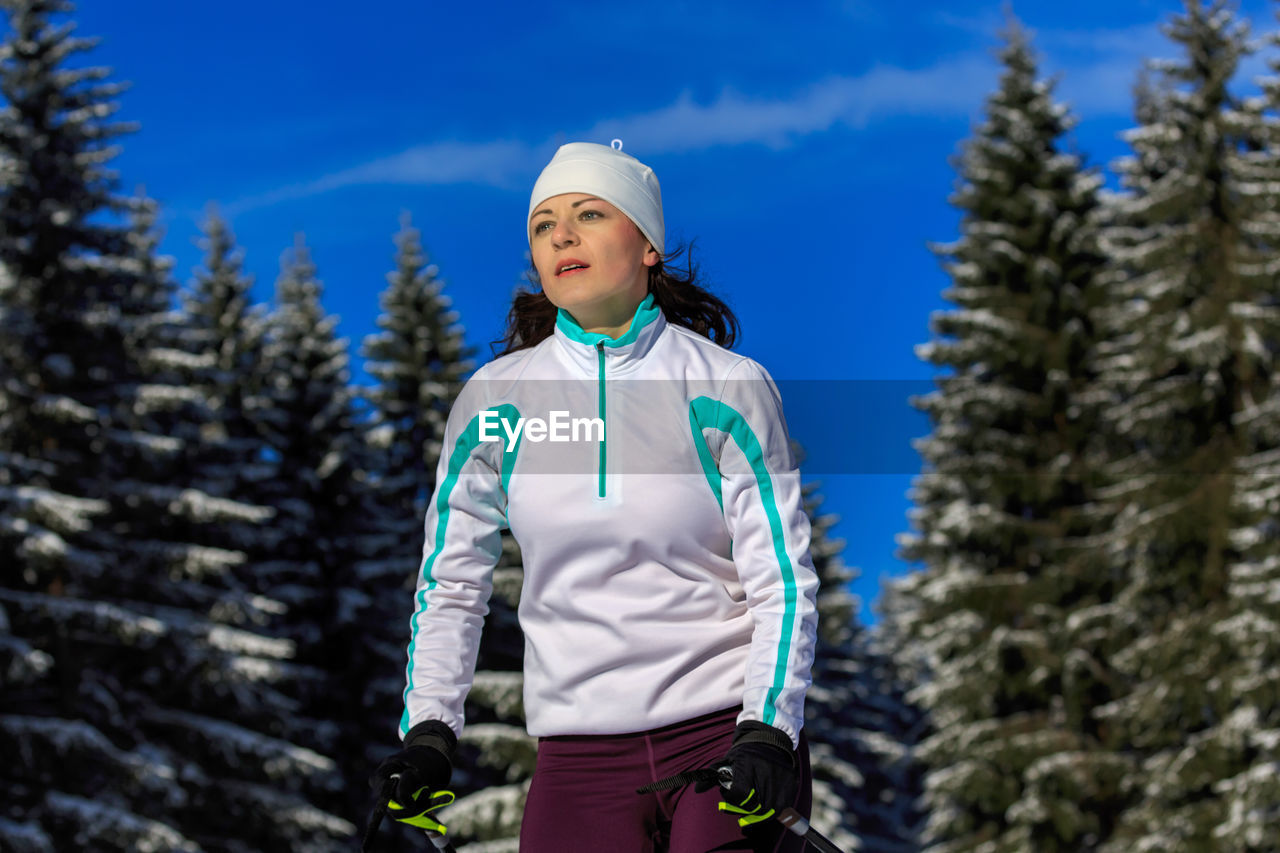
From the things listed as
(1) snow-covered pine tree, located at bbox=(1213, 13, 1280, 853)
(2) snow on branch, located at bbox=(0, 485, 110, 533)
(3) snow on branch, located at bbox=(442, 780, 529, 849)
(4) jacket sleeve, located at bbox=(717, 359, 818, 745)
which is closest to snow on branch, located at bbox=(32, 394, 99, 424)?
(2) snow on branch, located at bbox=(0, 485, 110, 533)

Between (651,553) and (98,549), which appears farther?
(98,549)

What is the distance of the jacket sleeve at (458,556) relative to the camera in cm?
287

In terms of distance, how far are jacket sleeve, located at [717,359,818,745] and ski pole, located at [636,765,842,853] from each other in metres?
0.14

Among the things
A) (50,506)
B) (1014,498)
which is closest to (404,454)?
(50,506)

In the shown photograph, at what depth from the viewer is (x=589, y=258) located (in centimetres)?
292

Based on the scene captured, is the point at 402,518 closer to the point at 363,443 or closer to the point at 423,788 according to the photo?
the point at 363,443

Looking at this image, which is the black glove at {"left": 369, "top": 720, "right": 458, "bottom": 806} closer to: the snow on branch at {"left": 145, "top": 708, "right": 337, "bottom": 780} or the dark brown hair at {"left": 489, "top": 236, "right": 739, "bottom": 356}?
the dark brown hair at {"left": 489, "top": 236, "right": 739, "bottom": 356}

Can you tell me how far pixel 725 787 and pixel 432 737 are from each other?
68cm

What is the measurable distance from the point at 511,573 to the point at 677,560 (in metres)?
15.5

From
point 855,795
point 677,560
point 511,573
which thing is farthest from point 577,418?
point 855,795

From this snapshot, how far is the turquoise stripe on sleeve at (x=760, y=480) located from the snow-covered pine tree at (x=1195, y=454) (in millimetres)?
16107

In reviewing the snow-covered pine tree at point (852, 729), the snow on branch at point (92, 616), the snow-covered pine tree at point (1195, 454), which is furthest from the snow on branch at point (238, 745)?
the snow-covered pine tree at point (1195, 454)

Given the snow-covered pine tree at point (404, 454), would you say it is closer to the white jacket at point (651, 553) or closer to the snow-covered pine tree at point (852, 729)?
the snow-covered pine tree at point (852, 729)

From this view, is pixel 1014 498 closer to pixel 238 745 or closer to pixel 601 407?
pixel 238 745
